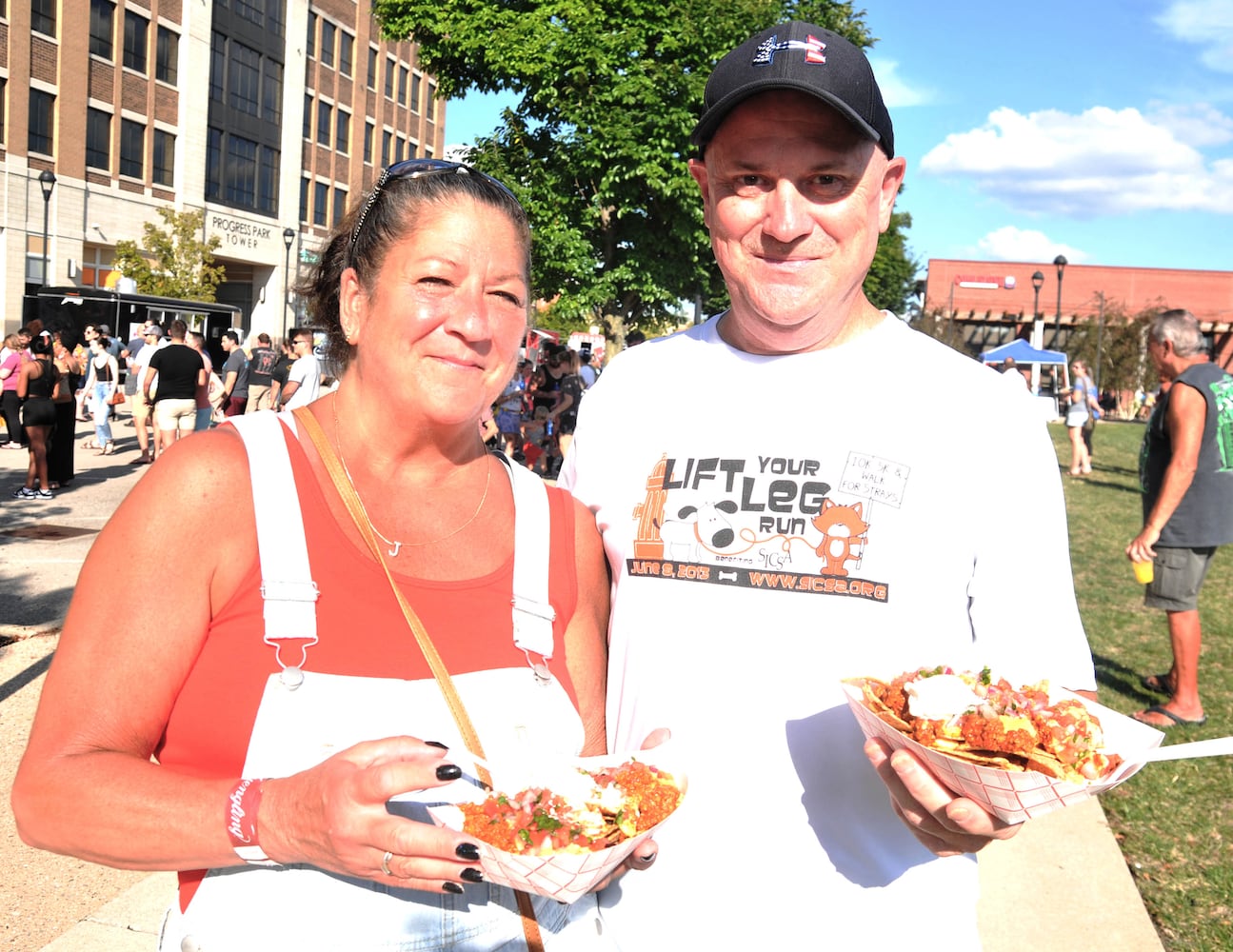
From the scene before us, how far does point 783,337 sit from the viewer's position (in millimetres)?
2168

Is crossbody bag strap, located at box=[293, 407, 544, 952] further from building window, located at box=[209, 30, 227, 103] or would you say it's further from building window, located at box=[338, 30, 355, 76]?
building window, located at box=[338, 30, 355, 76]

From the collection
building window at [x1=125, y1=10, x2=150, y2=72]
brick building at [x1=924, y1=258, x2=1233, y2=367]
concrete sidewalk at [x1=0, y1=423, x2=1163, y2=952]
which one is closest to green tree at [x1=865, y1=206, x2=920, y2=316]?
brick building at [x1=924, y1=258, x2=1233, y2=367]

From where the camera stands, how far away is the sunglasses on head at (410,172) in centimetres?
218

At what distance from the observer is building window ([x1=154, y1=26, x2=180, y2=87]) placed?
38188 mm

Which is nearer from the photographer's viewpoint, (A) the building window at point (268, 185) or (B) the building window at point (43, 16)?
(B) the building window at point (43, 16)

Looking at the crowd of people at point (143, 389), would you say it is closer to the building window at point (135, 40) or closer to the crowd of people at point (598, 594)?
the crowd of people at point (598, 594)

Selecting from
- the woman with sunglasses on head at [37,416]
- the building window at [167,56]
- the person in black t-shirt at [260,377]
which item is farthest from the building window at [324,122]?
the woman with sunglasses on head at [37,416]

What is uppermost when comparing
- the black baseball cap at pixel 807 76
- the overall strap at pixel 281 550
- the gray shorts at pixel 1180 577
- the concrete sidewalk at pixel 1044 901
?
the black baseball cap at pixel 807 76

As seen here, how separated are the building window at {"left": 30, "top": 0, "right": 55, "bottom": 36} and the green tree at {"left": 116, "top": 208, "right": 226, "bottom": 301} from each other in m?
6.33

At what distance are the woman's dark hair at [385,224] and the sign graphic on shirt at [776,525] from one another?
658 mm

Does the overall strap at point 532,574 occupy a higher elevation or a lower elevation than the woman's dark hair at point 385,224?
lower

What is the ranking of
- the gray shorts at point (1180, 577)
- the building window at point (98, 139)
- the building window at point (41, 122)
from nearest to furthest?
the gray shorts at point (1180, 577) → the building window at point (41, 122) → the building window at point (98, 139)

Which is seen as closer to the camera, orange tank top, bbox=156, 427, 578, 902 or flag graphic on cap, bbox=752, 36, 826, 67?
orange tank top, bbox=156, 427, 578, 902

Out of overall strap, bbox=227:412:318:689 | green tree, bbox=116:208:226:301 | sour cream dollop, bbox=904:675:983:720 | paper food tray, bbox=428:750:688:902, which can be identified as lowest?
paper food tray, bbox=428:750:688:902
